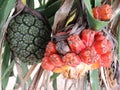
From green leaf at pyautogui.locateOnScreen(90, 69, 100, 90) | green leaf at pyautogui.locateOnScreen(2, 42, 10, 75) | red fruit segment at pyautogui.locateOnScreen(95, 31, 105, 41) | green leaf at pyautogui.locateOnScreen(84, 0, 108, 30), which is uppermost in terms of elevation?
green leaf at pyautogui.locateOnScreen(84, 0, 108, 30)

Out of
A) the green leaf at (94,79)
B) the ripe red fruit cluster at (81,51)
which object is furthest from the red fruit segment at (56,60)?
the green leaf at (94,79)

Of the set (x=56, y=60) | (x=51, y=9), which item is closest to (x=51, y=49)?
(x=56, y=60)

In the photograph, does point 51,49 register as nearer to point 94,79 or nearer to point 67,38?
point 67,38

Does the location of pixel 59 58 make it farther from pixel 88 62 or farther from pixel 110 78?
pixel 110 78

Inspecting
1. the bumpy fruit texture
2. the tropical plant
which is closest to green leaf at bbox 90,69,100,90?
the tropical plant

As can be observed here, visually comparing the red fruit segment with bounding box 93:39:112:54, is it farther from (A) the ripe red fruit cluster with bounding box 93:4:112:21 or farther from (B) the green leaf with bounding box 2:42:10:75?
(B) the green leaf with bounding box 2:42:10:75

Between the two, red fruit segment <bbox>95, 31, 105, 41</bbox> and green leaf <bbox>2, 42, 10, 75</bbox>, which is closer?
red fruit segment <bbox>95, 31, 105, 41</bbox>

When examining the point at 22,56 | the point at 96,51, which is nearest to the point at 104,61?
the point at 96,51
